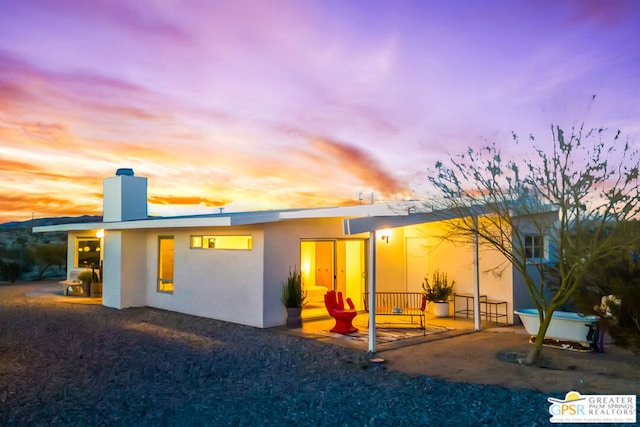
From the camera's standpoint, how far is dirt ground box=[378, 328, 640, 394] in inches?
256

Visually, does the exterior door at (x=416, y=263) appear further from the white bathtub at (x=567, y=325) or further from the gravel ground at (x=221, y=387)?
the gravel ground at (x=221, y=387)

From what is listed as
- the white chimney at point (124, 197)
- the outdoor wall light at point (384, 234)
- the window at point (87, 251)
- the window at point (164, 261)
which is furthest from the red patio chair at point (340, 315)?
the window at point (87, 251)

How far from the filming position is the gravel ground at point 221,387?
541 centimetres

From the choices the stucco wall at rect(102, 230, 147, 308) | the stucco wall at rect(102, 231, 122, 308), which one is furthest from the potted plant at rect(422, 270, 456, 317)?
the stucco wall at rect(102, 231, 122, 308)

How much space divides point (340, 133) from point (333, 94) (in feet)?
7.78

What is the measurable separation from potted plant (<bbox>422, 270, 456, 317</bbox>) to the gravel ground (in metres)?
4.05

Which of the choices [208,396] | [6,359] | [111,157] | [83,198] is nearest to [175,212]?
[83,198]

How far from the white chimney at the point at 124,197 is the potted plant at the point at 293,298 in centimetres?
706

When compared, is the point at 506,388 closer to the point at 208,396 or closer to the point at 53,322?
the point at 208,396

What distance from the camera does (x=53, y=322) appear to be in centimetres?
1162

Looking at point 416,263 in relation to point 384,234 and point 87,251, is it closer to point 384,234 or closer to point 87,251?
point 384,234

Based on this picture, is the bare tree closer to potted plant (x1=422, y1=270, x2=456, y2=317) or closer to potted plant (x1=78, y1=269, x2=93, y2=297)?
potted plant (x1=422, y1=270, x2=456, y2=317)

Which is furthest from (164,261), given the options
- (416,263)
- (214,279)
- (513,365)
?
(513,365)

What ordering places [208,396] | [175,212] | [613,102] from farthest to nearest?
1. [175,212]
2. [613,102]
3. [208,396]
